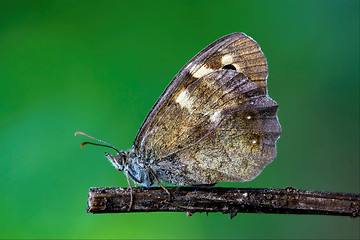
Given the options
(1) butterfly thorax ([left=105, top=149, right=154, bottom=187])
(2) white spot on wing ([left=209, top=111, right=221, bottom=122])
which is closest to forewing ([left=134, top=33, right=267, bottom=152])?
(1) butterfly thorax ([left=105, top=149, right=154, bottom=187])

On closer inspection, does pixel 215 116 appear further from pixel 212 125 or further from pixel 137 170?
pixel 137 170

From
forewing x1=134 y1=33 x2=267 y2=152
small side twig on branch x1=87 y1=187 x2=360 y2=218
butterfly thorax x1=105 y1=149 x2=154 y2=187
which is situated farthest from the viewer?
forewing x1=134 y1=33 x2=267 y2=152

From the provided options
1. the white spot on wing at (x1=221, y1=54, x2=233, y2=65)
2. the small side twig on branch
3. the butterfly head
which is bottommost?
the small side twig on branch

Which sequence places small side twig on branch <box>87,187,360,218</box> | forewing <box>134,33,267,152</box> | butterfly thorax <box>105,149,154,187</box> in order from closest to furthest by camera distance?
1. small side twig on branch <box>87,187,360,218</box>
2. butterfly thorax <box>105,149,154,187</box>
3. forewing <box>134,33,267,152</box>

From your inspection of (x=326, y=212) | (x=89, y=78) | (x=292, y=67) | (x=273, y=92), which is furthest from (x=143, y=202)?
(x=292, y=67)

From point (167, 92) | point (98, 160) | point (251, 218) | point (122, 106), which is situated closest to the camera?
point (167, 92)

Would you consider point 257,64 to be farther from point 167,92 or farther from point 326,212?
point 326,212

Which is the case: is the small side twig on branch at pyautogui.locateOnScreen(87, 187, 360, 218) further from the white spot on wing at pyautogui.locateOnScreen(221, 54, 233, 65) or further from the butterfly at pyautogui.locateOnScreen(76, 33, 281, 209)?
the white spot on wing at pyautogui.locateOnScreen(221, 54, 233, 65)

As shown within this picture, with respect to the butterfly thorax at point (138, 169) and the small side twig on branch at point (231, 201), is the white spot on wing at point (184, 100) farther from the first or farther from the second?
the small side twig on branch at point (231, 201)
